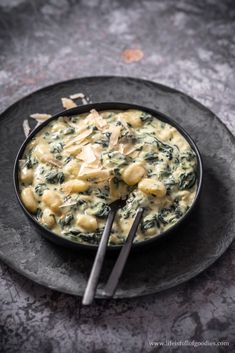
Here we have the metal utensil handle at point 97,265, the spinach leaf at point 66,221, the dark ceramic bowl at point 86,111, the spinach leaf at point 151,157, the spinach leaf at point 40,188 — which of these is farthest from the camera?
the spinach leaf at point 151,157

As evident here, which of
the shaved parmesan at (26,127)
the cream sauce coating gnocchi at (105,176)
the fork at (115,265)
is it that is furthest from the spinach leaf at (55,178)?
→ the shaved parmesan at (26,127)

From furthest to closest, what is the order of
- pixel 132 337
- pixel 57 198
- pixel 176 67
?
pixel 176 67 < pixel 57 198 < pixel 132 337

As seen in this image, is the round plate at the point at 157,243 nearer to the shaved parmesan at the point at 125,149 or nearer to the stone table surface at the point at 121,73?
the stone table surface at the point at 121,73

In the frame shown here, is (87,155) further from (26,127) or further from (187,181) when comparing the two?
(26,127)

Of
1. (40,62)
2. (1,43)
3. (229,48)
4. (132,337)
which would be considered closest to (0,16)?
(1,43)

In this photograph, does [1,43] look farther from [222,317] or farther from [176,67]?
[222,317]

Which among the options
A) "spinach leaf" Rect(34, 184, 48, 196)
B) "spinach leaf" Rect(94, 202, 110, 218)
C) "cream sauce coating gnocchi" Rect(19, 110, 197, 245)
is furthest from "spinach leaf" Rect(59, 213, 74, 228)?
"spinach leaf" Rect(34, 184, 48, 196)
